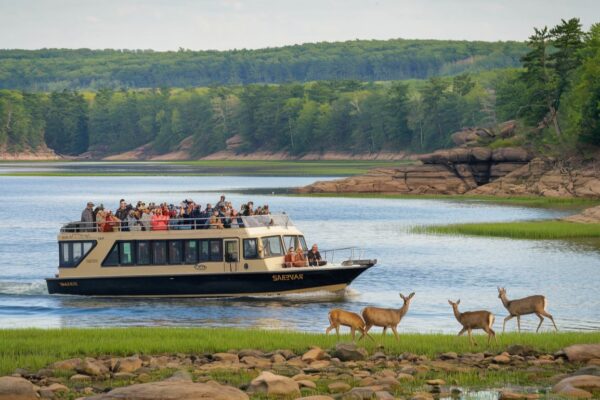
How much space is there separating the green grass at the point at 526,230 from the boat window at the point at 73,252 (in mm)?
31139

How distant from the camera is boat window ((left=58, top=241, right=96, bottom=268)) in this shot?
44469 mm

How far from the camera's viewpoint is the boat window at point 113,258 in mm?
44469

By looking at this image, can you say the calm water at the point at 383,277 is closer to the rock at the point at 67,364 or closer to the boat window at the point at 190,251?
the boat window at the point at 190,251

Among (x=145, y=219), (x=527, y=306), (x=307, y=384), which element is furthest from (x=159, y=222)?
(x=307, y=384)

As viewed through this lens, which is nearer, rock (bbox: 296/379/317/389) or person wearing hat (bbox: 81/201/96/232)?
rock (bbox: 296/379/317/389)

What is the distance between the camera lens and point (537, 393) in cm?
2222

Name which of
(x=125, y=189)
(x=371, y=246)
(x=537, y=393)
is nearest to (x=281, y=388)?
(x=537, y=393)

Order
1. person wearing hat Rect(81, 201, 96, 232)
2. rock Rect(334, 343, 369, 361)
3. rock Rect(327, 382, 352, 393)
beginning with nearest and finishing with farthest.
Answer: rock Rect(327, 382, 352, 393), rock Rect(334, 343, 369, 361), person wearing hat Rect(81, 201, 96, 232)

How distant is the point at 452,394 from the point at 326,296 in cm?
2198

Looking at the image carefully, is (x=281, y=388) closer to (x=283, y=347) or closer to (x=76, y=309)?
(x=283, y=347)

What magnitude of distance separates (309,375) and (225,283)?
804 inches

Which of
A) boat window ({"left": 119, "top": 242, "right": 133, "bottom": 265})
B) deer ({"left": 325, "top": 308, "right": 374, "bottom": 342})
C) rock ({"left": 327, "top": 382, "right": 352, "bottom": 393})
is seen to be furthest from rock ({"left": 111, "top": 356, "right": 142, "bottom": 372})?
boat window ({"left": 119, "top": 242, "right": 133, "bottom": 265})

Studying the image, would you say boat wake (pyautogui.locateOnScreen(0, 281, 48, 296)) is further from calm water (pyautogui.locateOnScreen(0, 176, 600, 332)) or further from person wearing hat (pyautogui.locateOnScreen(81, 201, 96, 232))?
person wearing hat (pyautogui.locateOnScreen(81, 201, 96, 232))

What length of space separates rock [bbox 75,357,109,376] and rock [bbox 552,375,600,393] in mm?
8818
